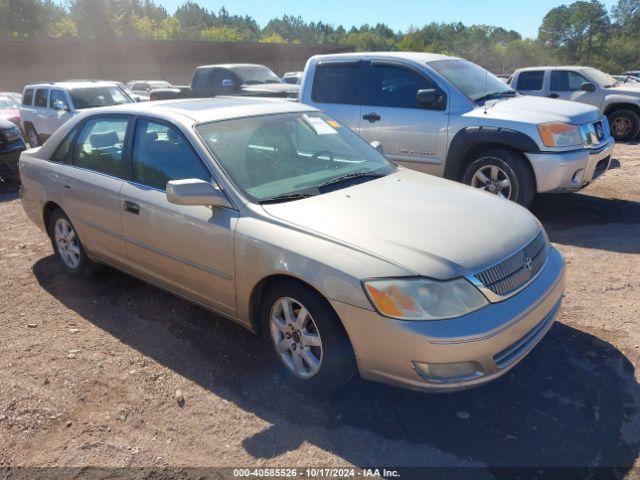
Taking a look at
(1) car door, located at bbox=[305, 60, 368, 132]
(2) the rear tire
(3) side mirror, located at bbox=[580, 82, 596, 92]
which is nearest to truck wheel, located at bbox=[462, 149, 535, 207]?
(1) car door, located at bbox=[305, 60, 368, 132]

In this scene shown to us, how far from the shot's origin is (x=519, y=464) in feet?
8.57

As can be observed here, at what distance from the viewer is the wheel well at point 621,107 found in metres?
12.5

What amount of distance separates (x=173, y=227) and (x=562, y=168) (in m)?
4.17

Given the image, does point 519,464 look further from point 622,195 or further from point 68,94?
point 68,94

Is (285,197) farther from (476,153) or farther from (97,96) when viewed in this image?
(97,96)

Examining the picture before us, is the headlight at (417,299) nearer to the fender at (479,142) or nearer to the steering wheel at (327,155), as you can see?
the steering wheel at (327,155)

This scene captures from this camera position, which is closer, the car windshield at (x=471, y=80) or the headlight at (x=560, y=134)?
the headlight at (x=560, y=134)

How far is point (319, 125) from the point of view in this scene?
428 centimetres

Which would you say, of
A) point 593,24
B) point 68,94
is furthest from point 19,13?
point 593,24

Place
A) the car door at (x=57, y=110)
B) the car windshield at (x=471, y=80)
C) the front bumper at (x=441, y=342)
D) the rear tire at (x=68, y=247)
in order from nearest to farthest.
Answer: the front bumper at (x=441, y=342)
the rear tire at (x=68, y=247)
the car windshield at (x=471, y=80)
the car door at (x=57, y=110)

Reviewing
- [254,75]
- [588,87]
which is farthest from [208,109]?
[588,87]

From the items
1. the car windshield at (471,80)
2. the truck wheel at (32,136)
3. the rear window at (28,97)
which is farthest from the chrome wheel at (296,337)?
the rear window at (28,97)

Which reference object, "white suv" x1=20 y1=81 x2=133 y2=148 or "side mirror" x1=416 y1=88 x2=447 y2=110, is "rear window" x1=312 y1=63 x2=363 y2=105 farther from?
"white suv" x1=20 y1=81 x2=133 y2=148

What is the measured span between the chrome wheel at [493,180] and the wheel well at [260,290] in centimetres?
373
